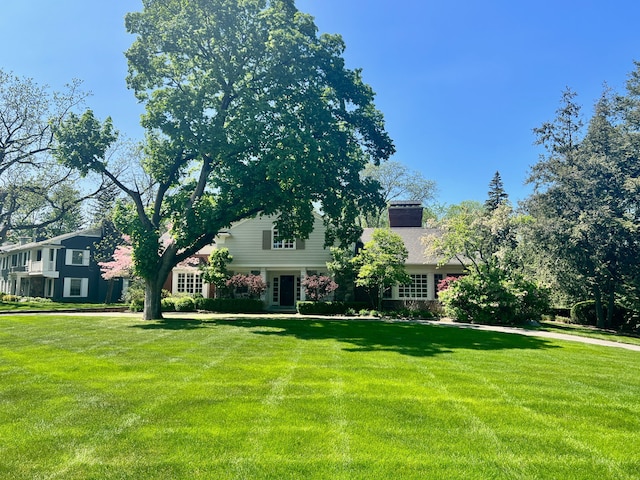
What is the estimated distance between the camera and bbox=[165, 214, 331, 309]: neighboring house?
83.7 ft

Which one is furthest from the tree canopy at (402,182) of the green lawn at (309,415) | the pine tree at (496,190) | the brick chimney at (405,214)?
the green lawn at (309,415)

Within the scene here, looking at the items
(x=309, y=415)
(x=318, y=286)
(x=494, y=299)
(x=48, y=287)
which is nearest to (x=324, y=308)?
(x=318, y=286)

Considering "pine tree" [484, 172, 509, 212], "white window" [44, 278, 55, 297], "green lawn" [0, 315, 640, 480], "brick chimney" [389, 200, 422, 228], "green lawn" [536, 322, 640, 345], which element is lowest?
"green lawn" [536, 322, 640, 345]

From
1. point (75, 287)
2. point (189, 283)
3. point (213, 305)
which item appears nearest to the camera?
point (213, 305)

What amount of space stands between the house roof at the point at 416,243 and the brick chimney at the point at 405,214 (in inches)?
30.6

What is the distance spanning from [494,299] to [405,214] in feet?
40.4

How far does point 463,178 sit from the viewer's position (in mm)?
39062

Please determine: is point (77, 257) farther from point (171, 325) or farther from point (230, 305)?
point (171, 325)

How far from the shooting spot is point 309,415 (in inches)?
195

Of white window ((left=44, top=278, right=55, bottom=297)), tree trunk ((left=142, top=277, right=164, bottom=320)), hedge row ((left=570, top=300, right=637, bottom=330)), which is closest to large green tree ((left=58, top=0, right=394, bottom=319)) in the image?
tree trunk ((left=142, top=277, right=164, bottom=320))

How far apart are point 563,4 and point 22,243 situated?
169 feet

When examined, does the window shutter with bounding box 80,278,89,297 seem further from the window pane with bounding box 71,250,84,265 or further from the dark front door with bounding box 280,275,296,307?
the dark front door with bounding box 280,275,296,307

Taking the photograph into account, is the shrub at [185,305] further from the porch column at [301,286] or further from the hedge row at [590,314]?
the hedge row at [590,314]

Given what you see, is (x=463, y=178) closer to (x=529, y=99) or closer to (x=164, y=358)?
(x=529, y=99)
